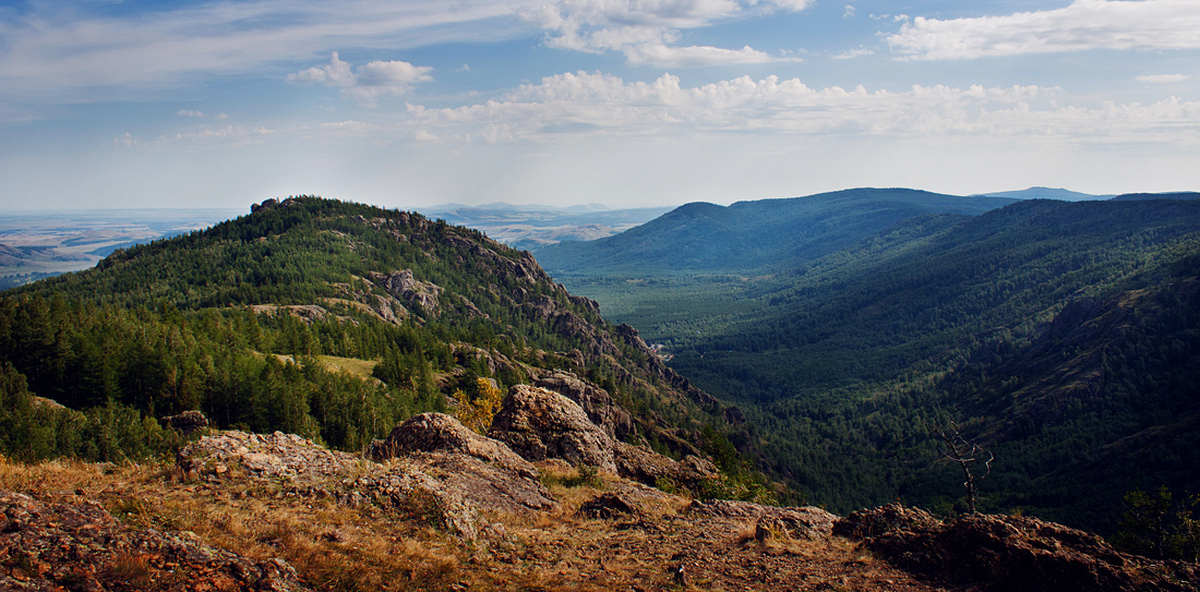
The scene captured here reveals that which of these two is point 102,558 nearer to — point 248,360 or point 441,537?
point 441,537

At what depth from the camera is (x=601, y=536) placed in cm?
2270

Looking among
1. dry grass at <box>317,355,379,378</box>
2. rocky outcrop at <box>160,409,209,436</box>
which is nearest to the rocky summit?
rocky outcrop at <box>160,409,209,436</box>

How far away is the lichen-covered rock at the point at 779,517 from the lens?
23.9 meters

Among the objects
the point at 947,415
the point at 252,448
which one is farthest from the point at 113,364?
the point at 947,415

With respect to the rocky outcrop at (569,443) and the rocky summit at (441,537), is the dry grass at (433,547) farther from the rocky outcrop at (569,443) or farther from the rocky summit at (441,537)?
the rocky outcrop at (569,443)

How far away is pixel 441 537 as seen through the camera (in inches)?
765

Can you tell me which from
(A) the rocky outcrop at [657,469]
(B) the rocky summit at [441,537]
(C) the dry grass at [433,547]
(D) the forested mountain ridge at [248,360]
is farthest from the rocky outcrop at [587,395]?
(C) the dry grass at [433,547]

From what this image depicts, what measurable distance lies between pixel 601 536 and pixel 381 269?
608ft

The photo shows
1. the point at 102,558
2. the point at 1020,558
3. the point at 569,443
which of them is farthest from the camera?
the point at 569,443

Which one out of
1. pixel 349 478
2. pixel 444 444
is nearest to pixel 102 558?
pixel 349 478

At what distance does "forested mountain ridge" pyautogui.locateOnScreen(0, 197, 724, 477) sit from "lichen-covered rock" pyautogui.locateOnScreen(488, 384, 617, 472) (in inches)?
831

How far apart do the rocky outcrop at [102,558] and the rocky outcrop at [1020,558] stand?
19504 mm

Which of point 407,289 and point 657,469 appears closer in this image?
point 657,469

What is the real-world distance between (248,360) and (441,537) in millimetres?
58976
